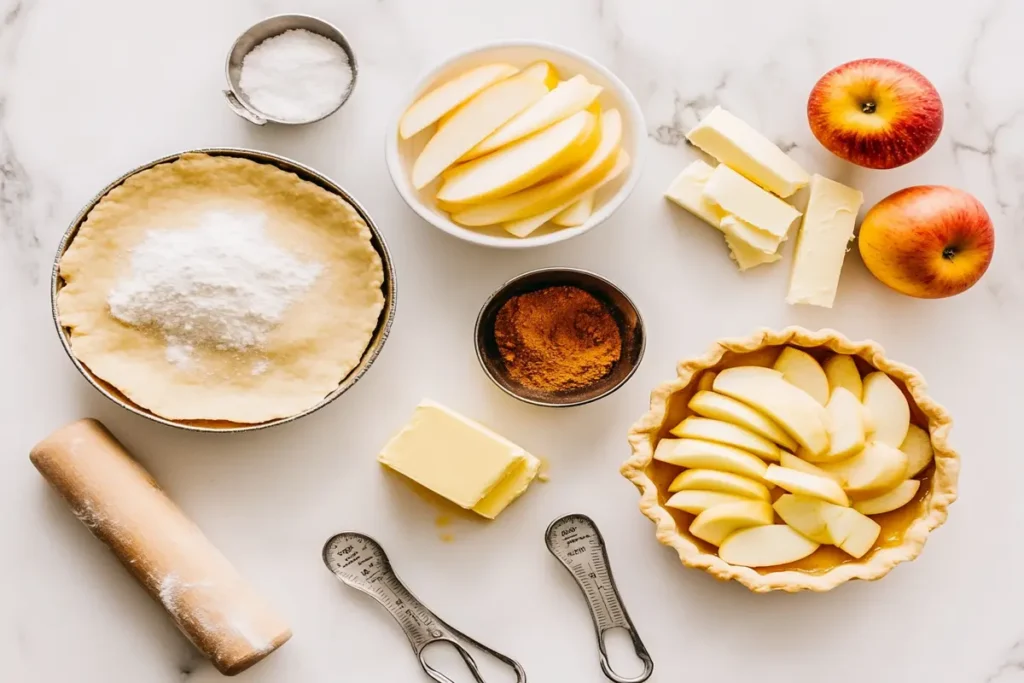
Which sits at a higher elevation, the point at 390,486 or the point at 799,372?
the point at 799,372

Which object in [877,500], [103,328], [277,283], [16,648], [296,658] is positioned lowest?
[16,648]

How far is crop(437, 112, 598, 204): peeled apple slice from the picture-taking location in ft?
4.79

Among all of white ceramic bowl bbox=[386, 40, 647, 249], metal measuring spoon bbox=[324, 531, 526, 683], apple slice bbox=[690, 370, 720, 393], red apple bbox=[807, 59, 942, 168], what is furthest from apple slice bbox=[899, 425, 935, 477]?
metal measuring spoon bbox=[324, 531, 526, 683]

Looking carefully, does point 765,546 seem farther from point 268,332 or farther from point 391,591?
point 268,332

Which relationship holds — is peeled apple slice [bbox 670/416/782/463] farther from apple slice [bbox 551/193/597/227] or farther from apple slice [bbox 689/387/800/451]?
apple slice [bbox 551/193/597/227]

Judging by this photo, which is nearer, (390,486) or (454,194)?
(454,194)

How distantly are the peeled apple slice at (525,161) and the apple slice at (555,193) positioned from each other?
21 millimetres

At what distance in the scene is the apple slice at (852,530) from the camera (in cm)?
148

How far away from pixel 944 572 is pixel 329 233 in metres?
1.33

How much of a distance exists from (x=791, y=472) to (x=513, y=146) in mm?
723

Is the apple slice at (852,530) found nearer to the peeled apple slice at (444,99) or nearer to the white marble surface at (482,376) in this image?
the white marble surface at (482,376)

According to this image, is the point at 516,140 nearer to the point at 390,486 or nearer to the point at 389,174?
the point at 389,174

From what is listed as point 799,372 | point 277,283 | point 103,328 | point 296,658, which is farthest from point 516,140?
point 296,658

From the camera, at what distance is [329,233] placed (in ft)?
5.09
